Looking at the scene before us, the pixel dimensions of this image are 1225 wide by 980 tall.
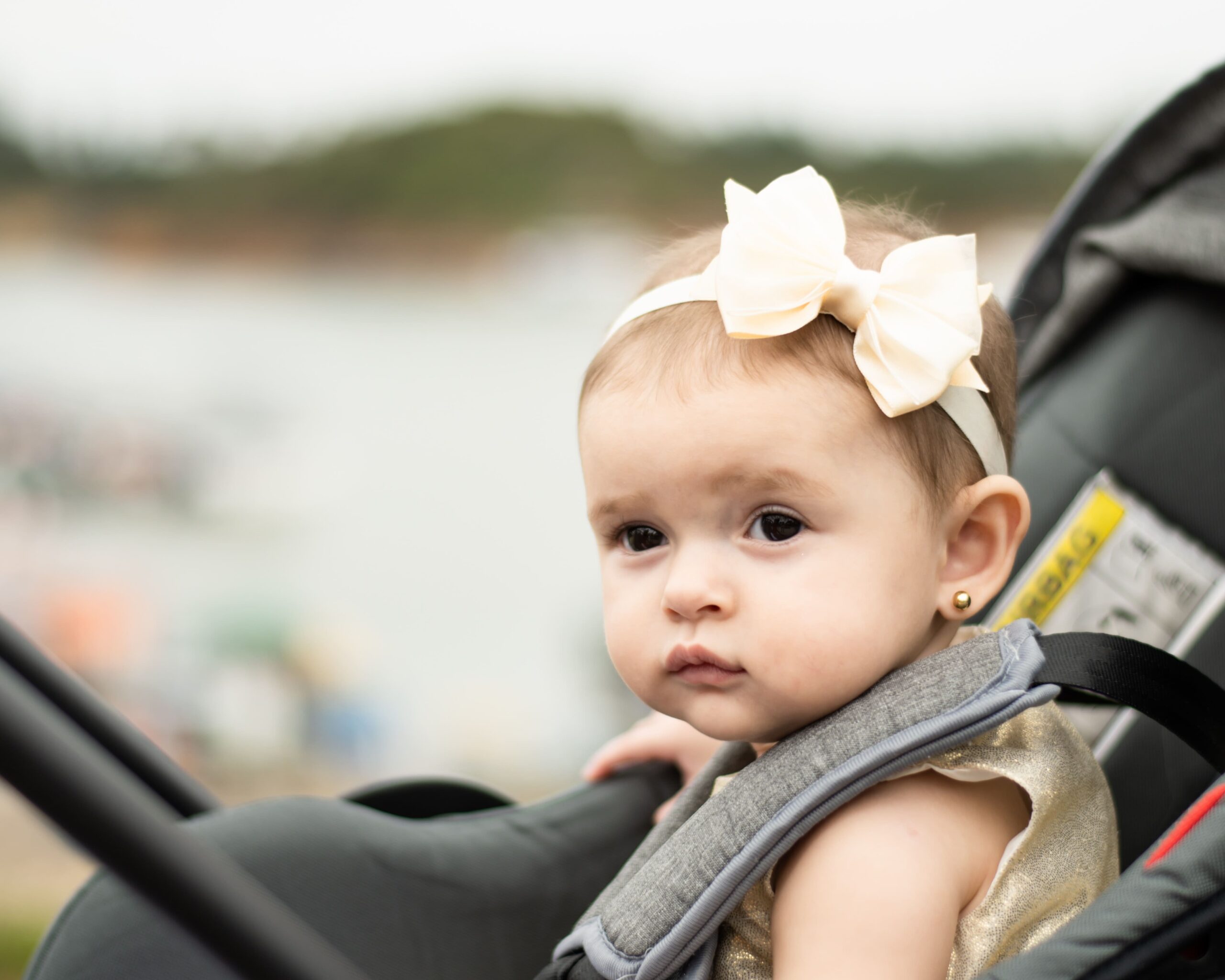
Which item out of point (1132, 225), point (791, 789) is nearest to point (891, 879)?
point (791, 789)

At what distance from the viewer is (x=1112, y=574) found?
1.16m

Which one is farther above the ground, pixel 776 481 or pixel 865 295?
pixel 865 295

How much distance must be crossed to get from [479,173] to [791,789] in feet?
22.6

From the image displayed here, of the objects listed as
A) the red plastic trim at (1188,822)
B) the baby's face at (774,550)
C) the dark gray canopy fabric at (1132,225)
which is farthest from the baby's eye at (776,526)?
the dark gray canopy fabric at (1132,225)

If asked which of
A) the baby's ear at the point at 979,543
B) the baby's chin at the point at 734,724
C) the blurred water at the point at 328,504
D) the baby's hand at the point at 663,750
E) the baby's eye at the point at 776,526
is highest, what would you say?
the baby's eye at the point at 776,526

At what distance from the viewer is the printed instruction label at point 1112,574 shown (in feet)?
3.67

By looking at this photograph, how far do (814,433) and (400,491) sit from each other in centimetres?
475

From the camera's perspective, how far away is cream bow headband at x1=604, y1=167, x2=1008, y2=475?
789 millimetres

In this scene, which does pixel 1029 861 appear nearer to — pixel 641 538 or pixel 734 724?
pixel 734 724

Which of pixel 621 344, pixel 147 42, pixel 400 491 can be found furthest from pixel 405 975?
pixel 147 42

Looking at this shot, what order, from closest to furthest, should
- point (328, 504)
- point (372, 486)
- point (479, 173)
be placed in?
point (328, 504), point (372, 486), point (479, 173)

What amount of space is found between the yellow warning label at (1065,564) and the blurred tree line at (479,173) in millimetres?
4840

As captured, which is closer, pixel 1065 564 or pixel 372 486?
pixel 1065 564

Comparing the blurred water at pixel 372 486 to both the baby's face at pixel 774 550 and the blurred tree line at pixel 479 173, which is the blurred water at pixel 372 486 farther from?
the baby's face at pixel 774 550
